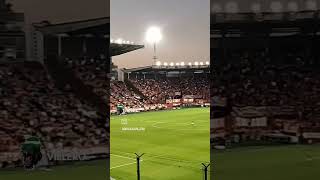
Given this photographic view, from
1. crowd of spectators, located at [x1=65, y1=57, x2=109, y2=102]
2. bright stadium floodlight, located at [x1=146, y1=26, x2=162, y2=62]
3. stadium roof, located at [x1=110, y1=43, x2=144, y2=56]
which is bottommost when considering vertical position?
crowd of spectators, located at [x1=65, y1=57, x2=109, y2=102]

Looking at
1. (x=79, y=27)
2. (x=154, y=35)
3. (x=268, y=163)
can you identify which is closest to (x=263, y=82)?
(x=268, y=163)

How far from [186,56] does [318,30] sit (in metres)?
1.05

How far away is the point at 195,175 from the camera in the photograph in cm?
340

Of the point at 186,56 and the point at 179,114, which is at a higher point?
the point at 186,56

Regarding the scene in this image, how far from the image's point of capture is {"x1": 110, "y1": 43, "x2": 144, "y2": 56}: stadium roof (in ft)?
10.8

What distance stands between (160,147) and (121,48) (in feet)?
2.68

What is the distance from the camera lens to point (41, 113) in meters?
3.33

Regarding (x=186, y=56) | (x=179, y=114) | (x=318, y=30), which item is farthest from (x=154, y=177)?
(x=318, y=30)

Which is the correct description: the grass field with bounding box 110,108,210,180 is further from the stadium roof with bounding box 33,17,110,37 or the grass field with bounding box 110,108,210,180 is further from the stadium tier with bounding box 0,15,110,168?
the stadium roof with bounding box 33,17,110,37

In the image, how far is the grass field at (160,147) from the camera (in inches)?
134

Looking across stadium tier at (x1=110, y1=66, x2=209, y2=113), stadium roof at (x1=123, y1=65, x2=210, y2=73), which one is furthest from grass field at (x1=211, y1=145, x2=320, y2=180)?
stadium roof at (x1=123, y1=65, x2=210, y2=73)

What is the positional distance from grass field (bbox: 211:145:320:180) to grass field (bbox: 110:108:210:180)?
0.17 m

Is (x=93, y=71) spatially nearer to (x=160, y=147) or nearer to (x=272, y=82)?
(x=160, y=147)

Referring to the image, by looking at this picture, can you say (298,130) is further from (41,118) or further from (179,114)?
(41,118)
